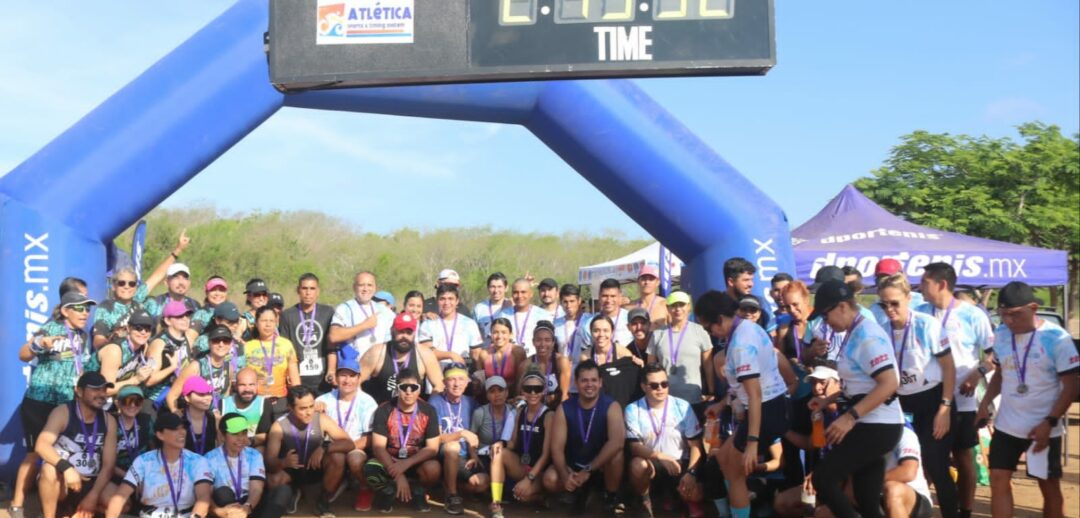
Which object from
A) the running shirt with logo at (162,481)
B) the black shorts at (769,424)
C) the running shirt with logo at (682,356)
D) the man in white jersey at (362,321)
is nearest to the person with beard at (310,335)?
the man in white jersey at (362,321)

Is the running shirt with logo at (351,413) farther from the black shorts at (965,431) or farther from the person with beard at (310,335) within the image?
the black shorts at (965,431)

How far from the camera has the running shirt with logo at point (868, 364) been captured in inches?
197

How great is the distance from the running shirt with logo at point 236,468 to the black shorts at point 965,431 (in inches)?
180

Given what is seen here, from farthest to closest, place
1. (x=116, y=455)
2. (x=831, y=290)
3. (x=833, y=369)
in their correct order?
(x=116, y=455) < (x=833, y=369) < (x=831, y=290)

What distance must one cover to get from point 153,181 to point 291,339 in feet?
5.21

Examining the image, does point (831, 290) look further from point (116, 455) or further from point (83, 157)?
point (83, 157)

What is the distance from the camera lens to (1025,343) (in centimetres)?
579

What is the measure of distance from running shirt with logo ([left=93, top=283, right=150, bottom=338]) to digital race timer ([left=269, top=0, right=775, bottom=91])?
3.32 metres

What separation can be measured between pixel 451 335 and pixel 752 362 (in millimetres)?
3115

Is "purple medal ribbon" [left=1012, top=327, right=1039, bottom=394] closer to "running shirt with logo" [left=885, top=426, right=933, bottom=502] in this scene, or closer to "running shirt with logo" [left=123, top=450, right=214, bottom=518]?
"running shirt with logo" [left=885, top=426, right=933, bottom=502]

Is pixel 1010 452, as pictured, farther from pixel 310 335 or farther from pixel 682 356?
pixel 310 335

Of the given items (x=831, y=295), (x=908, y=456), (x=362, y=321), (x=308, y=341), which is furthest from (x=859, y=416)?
(x=308, y=341)

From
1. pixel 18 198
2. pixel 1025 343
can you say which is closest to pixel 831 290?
pixel 1025 343

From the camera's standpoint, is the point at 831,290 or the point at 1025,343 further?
the point at 1025,343
